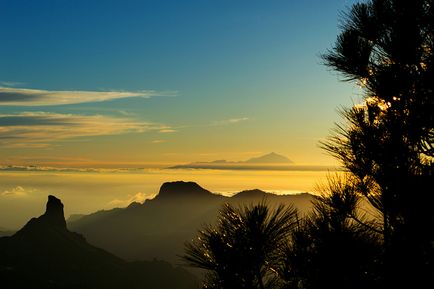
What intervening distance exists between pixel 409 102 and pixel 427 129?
0.76m

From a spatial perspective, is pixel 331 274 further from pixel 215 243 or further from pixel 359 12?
pixel 359 12

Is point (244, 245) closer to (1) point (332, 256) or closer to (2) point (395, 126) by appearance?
(1) point (332, 256)

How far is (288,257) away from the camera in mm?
9086

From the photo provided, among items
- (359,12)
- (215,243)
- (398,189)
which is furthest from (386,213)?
(359,12)

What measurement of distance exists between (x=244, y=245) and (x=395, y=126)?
471 cm

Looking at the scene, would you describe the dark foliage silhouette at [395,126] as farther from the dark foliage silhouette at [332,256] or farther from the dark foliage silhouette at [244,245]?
the dark foliage silhouette at [244,245]

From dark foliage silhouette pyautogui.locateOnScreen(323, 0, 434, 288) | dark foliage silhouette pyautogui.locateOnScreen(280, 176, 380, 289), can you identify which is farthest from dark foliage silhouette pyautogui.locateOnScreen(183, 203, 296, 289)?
dark foliage silhouette pyautogui.locateOnScreen(323, 0, 434, 288)

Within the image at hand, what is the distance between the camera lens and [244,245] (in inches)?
351

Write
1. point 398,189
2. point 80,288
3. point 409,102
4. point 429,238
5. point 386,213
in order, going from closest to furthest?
point 429,238 < point 398,189 < point 386,213 < point 409,102 < point 80,288

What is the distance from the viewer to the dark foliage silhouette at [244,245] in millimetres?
8836

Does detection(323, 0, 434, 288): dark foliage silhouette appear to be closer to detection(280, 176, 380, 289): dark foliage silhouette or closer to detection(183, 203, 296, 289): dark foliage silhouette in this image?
detection(280, 176, 380, 289): dark foliage silhouette

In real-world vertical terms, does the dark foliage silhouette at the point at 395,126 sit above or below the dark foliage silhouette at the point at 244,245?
above

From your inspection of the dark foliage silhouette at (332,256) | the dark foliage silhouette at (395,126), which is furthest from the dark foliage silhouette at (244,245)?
the dark foliage silhouette at (395,126)

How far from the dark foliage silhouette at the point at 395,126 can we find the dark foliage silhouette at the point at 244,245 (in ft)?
6.86
